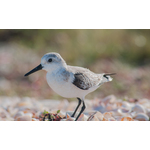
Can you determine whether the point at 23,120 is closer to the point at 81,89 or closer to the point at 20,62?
the point at 81,89

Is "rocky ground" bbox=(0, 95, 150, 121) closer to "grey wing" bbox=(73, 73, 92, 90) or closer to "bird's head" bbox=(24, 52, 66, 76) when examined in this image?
"grey wing" bbox=(73, 73, 92, 90)

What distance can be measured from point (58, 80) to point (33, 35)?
6353 millimetres

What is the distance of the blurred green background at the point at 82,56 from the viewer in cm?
678

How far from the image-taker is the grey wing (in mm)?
3465

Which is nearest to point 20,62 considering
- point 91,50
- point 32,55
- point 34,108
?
point 32,55

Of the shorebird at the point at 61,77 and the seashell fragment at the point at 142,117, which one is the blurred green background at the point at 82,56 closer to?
the seashell fragment at the point at 142,117

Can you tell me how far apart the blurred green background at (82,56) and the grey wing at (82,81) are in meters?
2.84

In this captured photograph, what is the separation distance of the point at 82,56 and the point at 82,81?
491 centimetres

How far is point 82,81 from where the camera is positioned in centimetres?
353

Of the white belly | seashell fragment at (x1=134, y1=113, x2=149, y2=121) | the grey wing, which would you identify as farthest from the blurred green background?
the white belly

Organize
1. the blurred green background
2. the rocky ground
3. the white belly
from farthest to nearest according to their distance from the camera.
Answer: the blurred green background, the rocky ground, the white belly

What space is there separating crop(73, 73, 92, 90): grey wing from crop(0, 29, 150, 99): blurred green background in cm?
284

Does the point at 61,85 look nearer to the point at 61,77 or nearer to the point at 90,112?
the point at 61,77

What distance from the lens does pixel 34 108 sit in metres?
4.32
